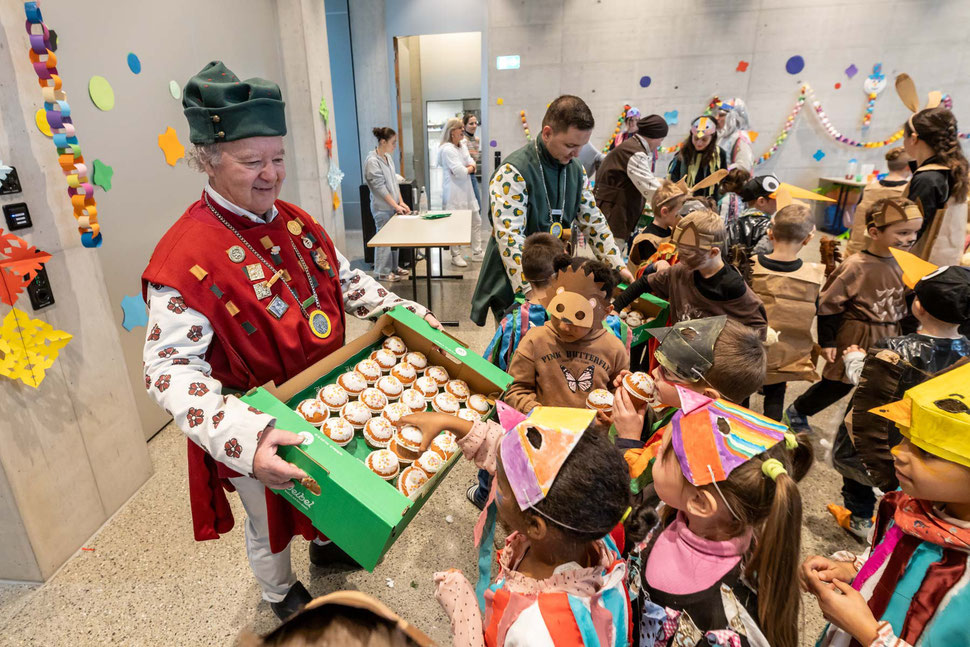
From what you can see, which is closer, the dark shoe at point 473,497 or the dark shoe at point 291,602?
the dark shoe at point 291,602

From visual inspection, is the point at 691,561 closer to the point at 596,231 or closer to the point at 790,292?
the point at 790,292

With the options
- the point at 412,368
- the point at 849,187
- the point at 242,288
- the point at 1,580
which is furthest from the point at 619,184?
the point at 849,187

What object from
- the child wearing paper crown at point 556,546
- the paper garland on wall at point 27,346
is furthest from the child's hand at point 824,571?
the paper garland on wall at point 27,346

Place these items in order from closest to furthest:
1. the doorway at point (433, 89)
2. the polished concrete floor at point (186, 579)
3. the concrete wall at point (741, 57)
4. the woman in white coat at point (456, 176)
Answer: the polished concrete floor at point (186, 579)
the woman in white coat at point (456, 176)
the concrete wall at point (741, 57)
the doorway at point (433, 89)

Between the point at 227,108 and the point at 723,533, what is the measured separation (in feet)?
5.08

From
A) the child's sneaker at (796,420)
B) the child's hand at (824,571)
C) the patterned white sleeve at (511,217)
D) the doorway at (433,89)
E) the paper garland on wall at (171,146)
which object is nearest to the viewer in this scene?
the child's hand at (824,571)

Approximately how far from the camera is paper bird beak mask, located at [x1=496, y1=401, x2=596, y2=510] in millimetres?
929

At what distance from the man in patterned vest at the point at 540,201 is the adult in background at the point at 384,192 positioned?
3.19 m

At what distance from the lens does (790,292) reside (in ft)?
8.21

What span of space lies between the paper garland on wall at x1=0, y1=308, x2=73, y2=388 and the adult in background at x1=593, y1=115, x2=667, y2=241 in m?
3.79

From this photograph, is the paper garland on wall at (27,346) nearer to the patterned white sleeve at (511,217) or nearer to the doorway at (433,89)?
the patterned white sleeve at (511,217)

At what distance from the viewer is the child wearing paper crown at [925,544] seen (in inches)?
37.6

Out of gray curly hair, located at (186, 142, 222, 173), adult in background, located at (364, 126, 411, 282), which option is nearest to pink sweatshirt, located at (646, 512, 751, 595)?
gray curly hair, located at (186, 142, 222, 173)

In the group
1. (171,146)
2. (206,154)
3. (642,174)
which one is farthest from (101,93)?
(642,174)
